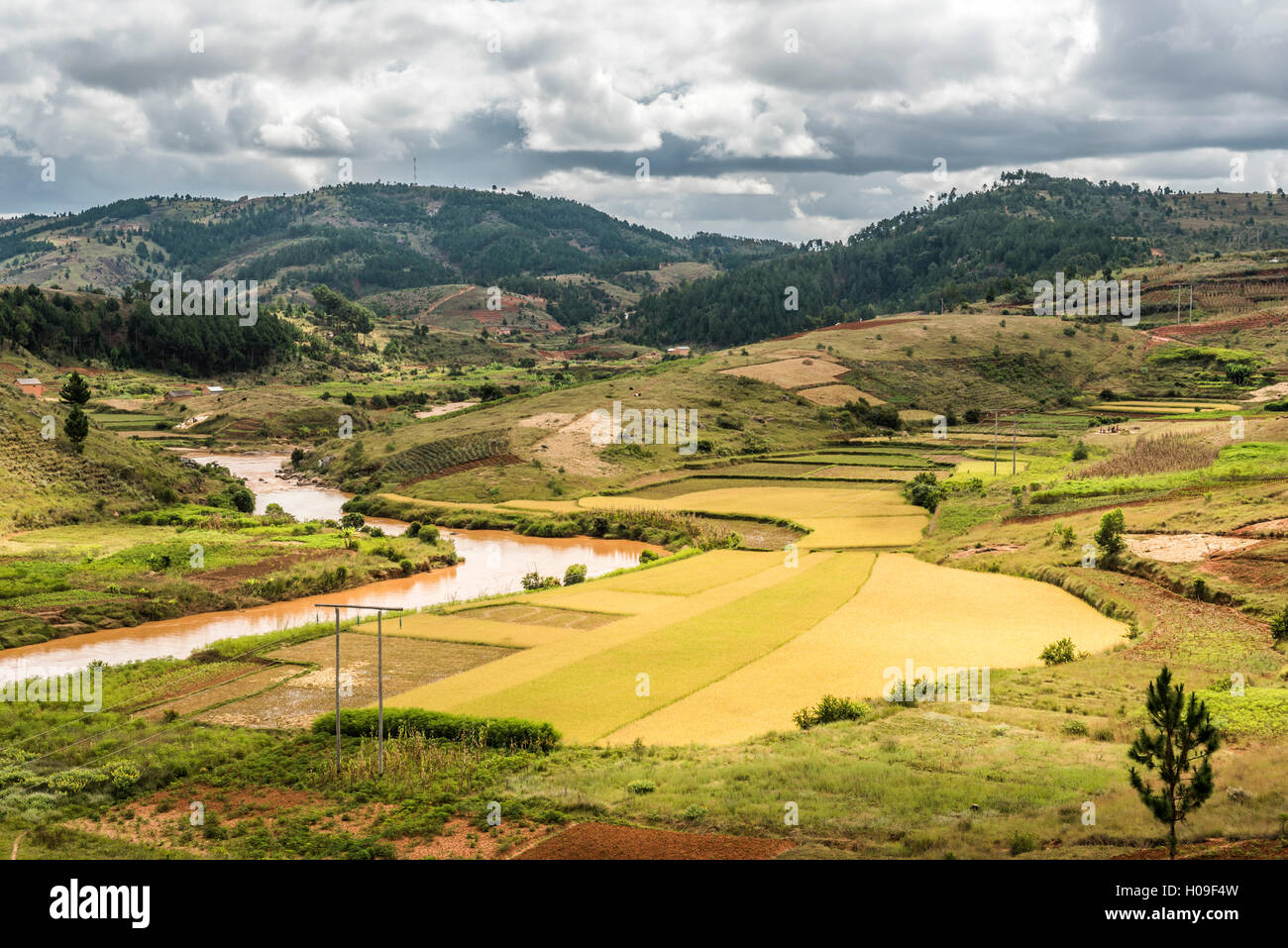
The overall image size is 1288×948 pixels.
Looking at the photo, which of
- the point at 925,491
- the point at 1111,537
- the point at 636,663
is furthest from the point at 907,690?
the point at 925,491

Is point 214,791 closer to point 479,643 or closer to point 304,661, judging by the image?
point 304,661

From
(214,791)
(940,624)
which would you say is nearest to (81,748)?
(214,791)

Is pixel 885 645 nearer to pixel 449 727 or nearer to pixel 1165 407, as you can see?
pixel 449 727

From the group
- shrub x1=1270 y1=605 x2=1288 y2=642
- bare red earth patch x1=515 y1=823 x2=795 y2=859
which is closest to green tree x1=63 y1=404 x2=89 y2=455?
bare red earth patch x1=515 y1=823 x2=795 y2=859

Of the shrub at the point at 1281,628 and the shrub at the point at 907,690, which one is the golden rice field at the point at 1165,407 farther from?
the shrub at the point at 907,690

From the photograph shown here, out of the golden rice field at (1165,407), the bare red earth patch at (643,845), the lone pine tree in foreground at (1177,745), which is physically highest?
the golden rice field at (1165,407)

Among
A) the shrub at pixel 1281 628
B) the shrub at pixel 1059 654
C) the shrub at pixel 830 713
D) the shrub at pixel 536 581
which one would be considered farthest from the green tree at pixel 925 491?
the shrub at pixel 830 713

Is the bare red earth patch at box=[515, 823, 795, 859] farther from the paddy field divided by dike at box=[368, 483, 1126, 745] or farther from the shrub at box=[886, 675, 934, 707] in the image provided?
the shrub at box=[886, 675, 934, 707]
